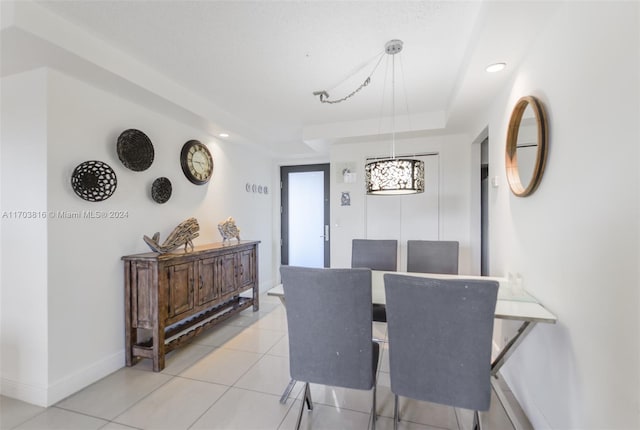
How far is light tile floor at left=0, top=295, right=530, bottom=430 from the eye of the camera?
1.81 meters

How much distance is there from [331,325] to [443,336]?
1.85 ft

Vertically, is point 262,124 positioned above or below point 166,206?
above

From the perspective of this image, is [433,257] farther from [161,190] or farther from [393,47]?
[161,190]

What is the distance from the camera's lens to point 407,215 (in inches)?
157

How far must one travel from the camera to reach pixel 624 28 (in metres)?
1.05

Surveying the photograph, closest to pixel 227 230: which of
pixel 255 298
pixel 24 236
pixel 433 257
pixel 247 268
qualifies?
pixel 247 268

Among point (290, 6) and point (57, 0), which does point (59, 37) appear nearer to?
point (57, 0)

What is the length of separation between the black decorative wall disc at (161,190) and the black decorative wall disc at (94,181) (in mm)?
420

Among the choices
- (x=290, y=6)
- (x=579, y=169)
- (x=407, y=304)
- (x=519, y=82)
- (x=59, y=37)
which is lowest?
(x=407, y=304)

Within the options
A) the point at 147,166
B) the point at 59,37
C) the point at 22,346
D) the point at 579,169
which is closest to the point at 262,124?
the point at 147,166

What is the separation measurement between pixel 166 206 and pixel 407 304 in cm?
257

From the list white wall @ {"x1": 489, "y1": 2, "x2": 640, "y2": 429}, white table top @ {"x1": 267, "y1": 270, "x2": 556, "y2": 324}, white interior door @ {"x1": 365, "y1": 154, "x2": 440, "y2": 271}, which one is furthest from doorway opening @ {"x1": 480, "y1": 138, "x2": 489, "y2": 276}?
white wall @ {"x1": 489, "y1": 2, "x2": 640, "y2": 429}

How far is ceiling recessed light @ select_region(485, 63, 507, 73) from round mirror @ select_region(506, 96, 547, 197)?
0.99 feet

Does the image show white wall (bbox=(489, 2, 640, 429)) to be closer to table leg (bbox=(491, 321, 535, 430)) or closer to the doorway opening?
table leg (bbox=(491, 321, 535, 430))
